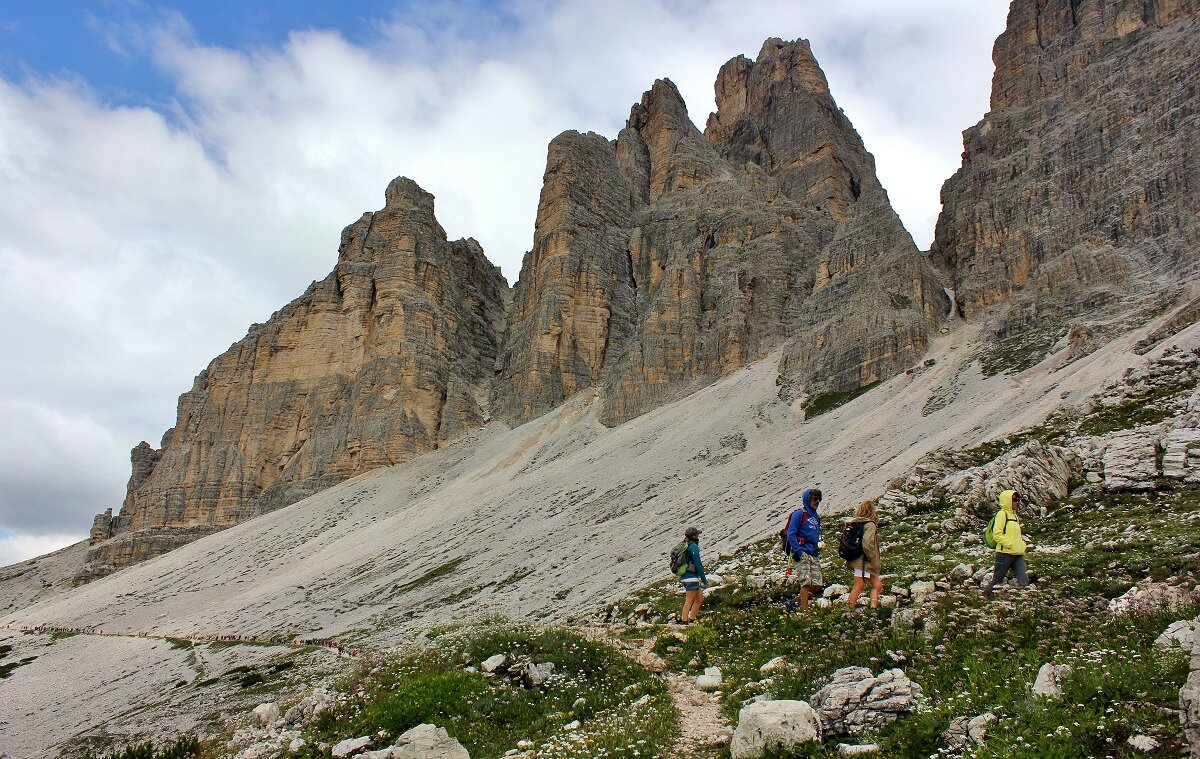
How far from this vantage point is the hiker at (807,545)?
523 inches

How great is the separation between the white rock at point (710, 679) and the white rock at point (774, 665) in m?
0.67

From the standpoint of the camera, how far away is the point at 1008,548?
1084 centimetres

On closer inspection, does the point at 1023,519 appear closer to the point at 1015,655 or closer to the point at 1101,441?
the point at 1101,441

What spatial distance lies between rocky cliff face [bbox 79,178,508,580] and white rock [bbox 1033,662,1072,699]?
99.7 meters

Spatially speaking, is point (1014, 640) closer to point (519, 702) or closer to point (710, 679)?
point (710, 679)

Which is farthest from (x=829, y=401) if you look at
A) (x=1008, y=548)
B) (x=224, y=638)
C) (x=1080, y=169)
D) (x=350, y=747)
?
(x=350, y=747)

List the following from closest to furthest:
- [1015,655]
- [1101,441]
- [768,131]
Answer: [1015,655] → [1101,441] → [768,131]

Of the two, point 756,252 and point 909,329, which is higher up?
point 756,252

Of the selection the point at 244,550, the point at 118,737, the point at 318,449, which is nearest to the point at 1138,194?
the point at 118,737

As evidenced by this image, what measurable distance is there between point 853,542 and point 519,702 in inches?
243

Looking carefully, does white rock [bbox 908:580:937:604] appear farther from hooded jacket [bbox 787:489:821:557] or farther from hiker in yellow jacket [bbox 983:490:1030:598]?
hooded jacket [bbox 787:489:821:557]

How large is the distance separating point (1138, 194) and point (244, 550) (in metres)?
94.4

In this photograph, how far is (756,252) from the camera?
10400cm

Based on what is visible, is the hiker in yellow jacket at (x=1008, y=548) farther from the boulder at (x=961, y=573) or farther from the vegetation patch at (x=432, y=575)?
the vegetation patch at (x=432, y=575)
